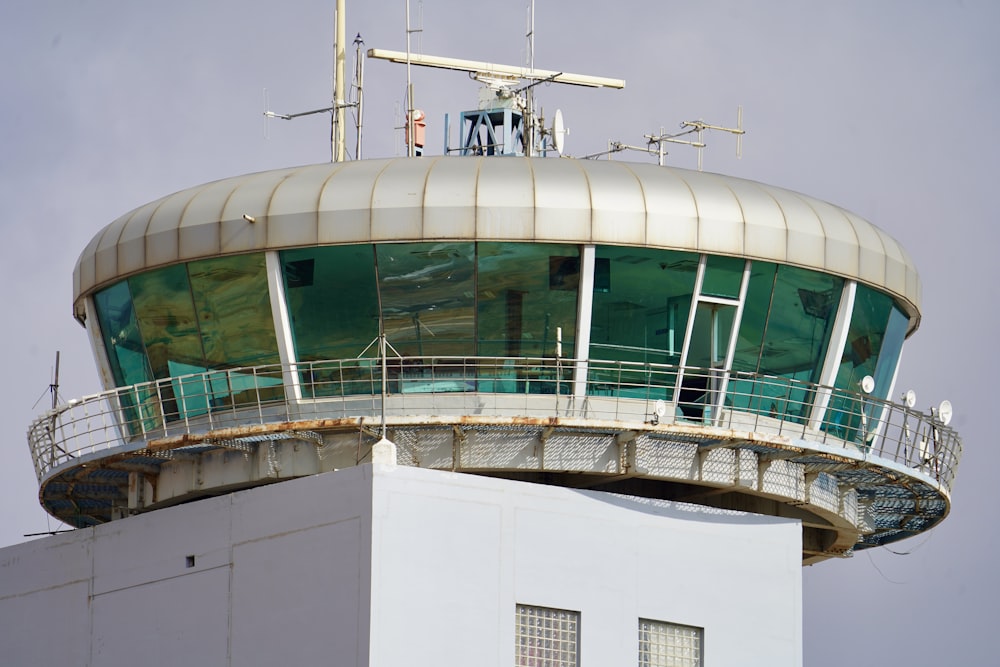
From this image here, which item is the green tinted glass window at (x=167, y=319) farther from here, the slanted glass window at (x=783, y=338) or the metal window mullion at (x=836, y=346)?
the metal window mullion at (x=836, y=346)

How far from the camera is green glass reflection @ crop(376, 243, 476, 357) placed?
3634 centimetres

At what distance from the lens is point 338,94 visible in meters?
41.8

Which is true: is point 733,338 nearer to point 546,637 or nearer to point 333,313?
point 546,637

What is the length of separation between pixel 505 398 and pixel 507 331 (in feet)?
3.14

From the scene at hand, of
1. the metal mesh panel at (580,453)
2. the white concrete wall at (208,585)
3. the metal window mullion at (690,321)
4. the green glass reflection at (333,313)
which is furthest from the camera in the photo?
the metal window mullion at (690,321)

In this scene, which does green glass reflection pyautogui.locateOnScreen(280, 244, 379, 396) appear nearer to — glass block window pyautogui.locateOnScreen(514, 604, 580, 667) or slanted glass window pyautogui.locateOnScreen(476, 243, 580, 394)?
slanted glass window pyautogui.locateOnScreen(476, 243, 580, 394)

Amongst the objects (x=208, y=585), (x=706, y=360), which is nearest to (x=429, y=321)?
(x=706, y=360)

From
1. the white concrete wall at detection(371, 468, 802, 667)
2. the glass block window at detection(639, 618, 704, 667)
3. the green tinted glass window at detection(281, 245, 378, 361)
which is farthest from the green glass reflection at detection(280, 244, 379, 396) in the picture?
the glass block window at detection(639, 618, 704, 667)

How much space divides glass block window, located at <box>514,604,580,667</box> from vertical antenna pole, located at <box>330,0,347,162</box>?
30.4 feet

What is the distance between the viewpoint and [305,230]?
1443 inches

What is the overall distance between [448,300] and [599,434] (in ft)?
9.40

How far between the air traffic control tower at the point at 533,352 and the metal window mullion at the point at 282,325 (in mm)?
32

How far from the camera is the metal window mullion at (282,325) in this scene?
3681 centimetres

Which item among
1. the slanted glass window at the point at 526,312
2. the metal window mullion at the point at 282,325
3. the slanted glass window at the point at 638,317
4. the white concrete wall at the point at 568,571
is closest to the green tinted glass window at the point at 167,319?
the metal window mullion at the point at 282,325
